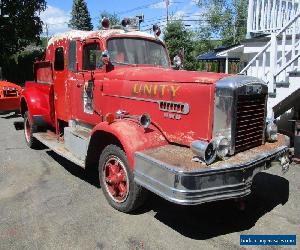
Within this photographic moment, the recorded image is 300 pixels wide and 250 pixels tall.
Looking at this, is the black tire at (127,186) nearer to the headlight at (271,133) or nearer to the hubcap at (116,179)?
the hubcap at (116,179)

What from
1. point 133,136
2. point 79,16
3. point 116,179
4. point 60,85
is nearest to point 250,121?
point 133,136

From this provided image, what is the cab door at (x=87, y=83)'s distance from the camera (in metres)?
5.98

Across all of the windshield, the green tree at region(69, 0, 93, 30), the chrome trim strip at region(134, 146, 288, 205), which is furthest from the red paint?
the green tree at region(69, 0, 93, 30)

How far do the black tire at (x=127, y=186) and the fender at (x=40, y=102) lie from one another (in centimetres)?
284

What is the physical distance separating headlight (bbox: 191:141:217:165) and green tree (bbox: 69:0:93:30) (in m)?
50.0

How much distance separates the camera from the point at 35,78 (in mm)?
8703

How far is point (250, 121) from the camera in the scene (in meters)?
4.69

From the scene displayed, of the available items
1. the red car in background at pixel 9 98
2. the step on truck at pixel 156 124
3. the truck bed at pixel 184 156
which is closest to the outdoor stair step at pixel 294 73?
the step on truck at pixel 156 124

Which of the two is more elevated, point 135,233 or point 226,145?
point 226,145

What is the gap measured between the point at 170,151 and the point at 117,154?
2.62ft

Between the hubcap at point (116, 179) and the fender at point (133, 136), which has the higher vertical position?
the fender at point (133, 136)

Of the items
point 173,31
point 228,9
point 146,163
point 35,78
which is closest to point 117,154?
point 146,163

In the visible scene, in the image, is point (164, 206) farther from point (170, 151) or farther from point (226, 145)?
point (226, 145)

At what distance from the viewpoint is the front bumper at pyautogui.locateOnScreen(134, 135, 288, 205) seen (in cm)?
384
